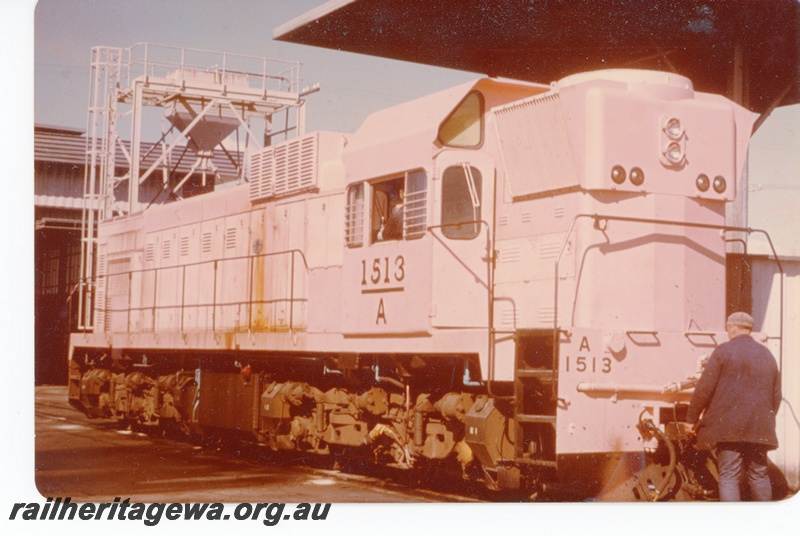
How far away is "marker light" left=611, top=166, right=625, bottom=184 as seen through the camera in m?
8.21

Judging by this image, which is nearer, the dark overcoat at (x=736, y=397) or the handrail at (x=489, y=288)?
the dark overcoat at (x=736, y=397)

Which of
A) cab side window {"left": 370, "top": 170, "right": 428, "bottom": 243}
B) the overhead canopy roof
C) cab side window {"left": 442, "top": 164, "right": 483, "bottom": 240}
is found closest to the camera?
cab side window {"left": 442, "top": 164, "right": 483, "bottom": 240}

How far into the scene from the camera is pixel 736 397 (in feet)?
25.0

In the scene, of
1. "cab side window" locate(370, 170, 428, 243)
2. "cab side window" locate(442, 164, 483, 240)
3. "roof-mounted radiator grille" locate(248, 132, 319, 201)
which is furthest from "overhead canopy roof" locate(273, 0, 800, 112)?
"cab side window" locate(442, 164, 483, 240)

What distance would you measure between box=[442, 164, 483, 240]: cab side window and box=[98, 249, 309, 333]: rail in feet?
9.03

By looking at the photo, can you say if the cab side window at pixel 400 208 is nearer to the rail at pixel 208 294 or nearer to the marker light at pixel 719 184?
the rail at pixel 208 294

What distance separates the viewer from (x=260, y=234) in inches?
491

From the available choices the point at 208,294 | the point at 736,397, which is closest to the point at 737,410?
the point at 736,397

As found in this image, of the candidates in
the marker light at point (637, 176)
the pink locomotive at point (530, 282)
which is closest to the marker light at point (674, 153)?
the pink locomotive at point (530, 282)

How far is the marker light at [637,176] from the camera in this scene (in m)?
8.27

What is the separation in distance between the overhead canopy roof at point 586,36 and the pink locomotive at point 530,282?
1592 mm

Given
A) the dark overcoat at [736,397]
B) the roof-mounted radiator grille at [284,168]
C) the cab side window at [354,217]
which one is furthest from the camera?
the roof-mounted radiator grille at [284,168]

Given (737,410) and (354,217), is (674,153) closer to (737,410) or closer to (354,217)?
(737,410)

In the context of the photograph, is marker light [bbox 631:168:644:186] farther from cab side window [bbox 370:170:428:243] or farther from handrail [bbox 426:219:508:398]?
cab side window [bbox 370:170:428:243]
